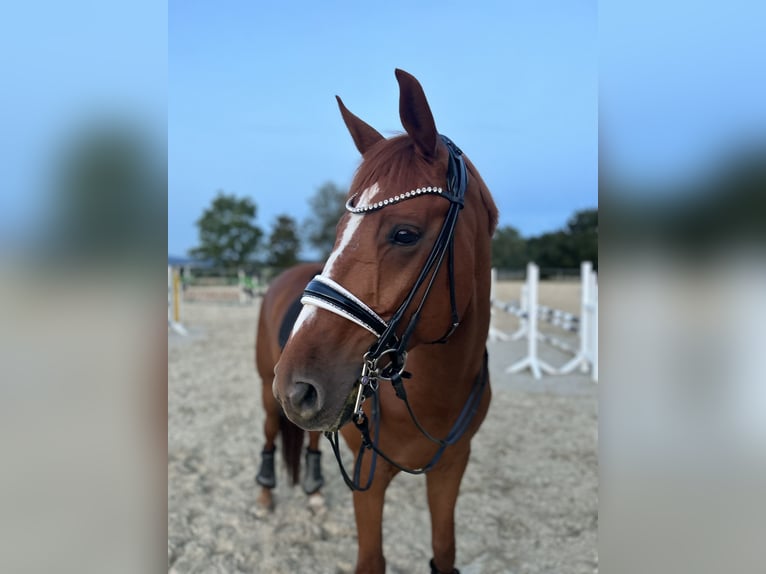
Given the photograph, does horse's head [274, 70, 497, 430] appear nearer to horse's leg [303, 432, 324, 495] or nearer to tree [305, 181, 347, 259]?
horse's leg [303, 432, 324, 495]

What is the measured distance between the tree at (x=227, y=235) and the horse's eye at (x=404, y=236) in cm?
3394

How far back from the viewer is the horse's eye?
1.32 meters

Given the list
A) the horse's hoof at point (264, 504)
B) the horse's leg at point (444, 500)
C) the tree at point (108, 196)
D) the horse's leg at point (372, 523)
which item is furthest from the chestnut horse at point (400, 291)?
the horse's hoof at point (264, 504)

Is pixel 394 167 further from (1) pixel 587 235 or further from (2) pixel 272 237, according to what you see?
(2) pixel 272 237

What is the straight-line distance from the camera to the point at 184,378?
698cm

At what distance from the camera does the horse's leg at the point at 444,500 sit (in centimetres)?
199

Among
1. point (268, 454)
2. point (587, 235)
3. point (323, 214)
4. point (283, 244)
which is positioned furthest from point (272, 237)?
point (268, 454)

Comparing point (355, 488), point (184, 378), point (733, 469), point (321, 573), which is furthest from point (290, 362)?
point (184, 378)

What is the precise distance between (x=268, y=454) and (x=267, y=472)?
132mm

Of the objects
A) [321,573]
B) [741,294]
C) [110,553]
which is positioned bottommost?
[321,573]

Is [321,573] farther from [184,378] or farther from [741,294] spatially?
[184,378]

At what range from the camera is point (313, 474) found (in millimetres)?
3453

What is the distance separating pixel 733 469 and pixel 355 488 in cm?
136

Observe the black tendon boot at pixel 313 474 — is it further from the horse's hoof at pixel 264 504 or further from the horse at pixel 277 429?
the horse's hoof at pixel 264 504
